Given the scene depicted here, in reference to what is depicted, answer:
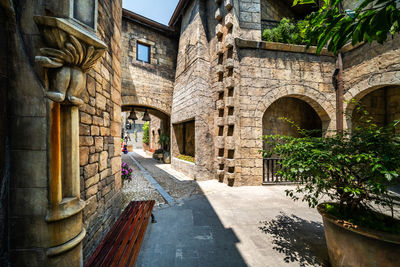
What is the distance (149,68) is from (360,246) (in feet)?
25.2

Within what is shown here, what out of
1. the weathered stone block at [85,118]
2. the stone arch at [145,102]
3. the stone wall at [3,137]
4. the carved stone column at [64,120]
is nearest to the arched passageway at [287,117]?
the stone arch at [145,102]

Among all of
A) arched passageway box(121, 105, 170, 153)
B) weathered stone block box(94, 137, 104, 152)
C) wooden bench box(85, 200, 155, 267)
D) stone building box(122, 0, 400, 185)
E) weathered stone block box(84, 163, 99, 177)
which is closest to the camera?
wooden bench box(85, 200, 155, 267)

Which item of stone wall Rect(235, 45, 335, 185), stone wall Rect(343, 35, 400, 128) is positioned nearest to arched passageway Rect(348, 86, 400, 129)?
stone wall Rect(343, 35, 400, 128)

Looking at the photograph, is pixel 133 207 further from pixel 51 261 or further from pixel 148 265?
pixel 51 261

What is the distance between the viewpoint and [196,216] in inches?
111

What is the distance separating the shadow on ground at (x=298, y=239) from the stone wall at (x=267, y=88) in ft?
6.99

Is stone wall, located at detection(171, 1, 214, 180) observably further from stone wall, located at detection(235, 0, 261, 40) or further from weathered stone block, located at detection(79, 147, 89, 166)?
weathered stone block, located at detection(79, 147, 89, 166)

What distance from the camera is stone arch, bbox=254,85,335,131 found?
16.0 feet

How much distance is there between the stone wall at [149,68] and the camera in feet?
20.8

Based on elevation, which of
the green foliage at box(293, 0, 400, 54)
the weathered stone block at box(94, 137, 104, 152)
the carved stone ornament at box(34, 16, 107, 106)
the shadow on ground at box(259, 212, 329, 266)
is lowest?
the shadow on ground at box(259, 212, 329, 266)

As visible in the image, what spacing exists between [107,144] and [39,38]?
1528 millimetres

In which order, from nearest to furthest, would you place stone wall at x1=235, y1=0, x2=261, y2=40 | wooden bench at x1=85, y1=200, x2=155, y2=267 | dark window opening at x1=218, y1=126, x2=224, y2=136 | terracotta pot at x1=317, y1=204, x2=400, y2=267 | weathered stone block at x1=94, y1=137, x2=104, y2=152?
terracotta pot at x1=317, y1=204, x2=400, y2=267 < wooden bench at x1=85, y1=200, x2=155, y2=267 < weathered stone block at x1=94, y1=137, x2=104, y2=152 < stone wall at x1=235, y1=0, x2=261, y2=40 < dark window opening at x1=218, y1=126, x2=224, y2=136

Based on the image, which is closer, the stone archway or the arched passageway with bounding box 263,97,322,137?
the stone archway

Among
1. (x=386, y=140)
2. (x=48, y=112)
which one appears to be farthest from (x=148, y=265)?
(x=386, y=140)
